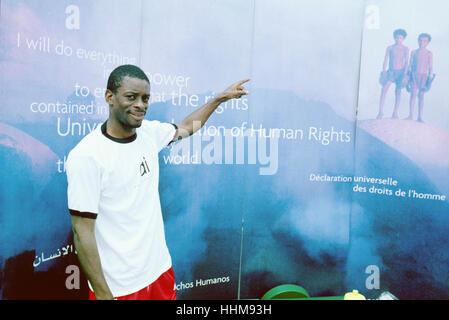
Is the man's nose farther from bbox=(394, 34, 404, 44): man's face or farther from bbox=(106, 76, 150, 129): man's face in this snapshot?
bbox=(394, 34, 404, 44): man's face

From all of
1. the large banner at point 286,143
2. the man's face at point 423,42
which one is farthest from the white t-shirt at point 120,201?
the man's face at point 423,42

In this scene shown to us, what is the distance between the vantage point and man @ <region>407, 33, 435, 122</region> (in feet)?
9.73

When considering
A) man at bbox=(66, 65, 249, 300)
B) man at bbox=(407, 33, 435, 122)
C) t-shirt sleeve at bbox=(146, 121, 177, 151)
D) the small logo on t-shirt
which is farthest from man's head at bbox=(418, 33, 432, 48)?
the small logo on t-shirt

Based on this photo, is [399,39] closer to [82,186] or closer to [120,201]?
Result: [120,201]

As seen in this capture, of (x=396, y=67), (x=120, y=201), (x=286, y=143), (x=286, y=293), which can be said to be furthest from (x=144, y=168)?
(x=396, y=67)

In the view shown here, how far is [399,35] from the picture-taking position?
2.97 meters

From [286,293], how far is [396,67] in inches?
77.4

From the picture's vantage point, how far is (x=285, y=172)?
9.94 ft

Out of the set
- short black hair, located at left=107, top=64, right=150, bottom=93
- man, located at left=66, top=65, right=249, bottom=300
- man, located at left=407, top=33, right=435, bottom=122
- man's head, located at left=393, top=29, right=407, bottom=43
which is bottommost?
man, located at left=66, top=65, right=249, bottom=300

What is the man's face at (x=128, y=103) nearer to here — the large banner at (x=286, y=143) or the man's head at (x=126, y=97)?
the man's head at (x=126, y=97)

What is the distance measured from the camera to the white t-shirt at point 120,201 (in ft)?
5.39

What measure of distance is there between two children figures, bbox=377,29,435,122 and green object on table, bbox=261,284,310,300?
1609mm
